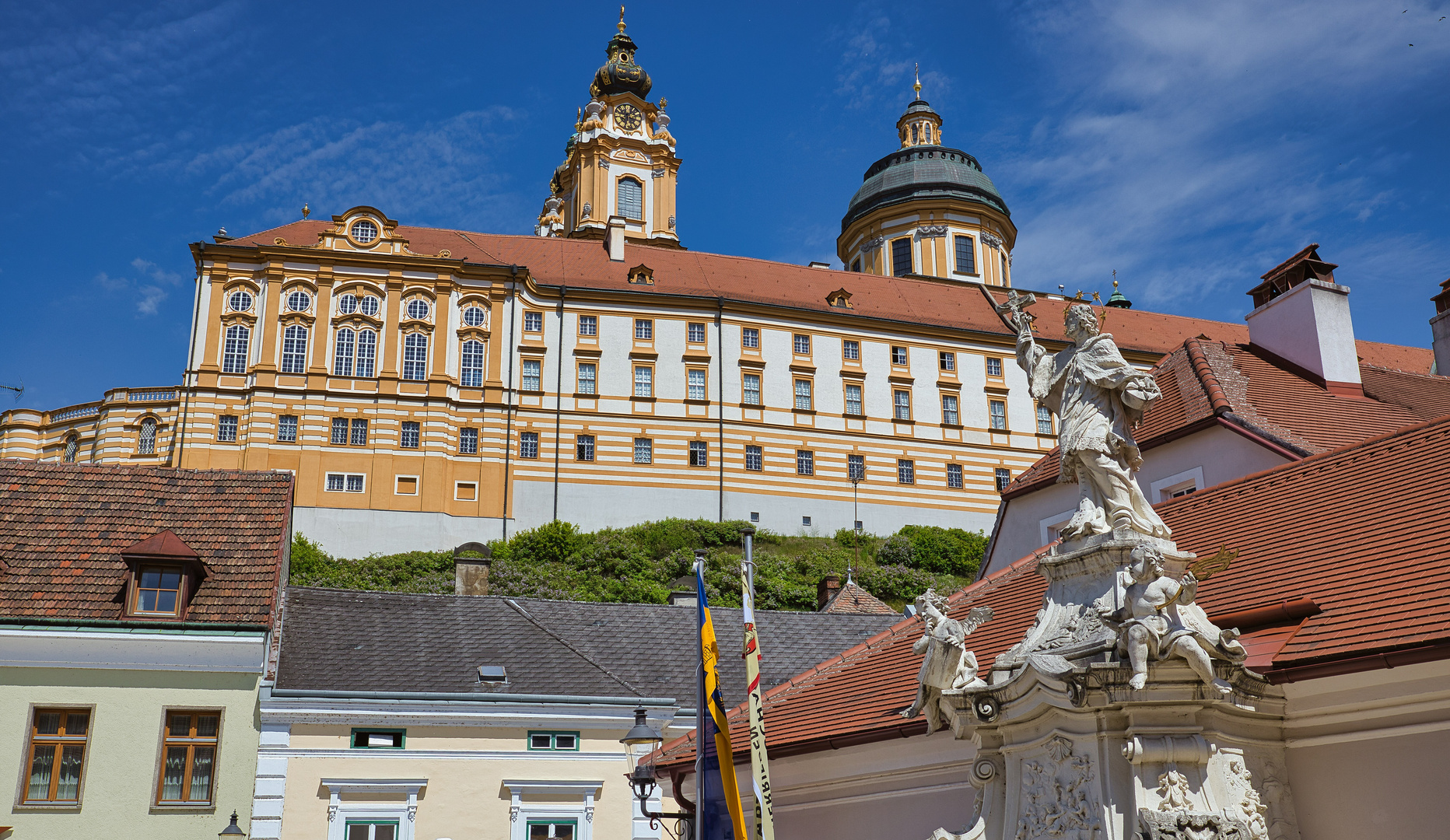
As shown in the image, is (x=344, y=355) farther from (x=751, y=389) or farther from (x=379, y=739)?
(x=379, y=739)

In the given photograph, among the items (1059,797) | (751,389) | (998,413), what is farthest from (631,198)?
(1059,797)

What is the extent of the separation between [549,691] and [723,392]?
44.0 meters

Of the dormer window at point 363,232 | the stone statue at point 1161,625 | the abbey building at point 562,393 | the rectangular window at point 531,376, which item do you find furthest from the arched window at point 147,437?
the stone statue at point 1161,625

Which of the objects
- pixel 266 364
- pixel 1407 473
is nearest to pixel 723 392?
pixel 266 364

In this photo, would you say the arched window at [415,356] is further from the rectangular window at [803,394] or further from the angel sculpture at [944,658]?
the angel sculpture at [944,658]

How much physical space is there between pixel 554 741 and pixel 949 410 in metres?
50.0

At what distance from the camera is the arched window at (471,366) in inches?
2516

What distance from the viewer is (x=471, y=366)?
64000mm

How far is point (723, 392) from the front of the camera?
66.6 metres

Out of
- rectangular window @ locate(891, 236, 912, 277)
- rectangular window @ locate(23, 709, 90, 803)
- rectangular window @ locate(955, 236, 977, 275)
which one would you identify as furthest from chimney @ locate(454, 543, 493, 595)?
rectangular window @ locate(955, 236, 977, 275)

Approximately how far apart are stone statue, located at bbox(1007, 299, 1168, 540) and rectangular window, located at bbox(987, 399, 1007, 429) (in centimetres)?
6163

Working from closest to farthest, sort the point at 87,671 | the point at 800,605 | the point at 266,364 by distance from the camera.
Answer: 1. the point at 87,671
2. the point at 800,605
3. the point at 266,364

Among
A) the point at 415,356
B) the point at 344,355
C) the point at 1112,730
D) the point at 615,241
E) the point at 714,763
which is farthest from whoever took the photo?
the point at 615,241

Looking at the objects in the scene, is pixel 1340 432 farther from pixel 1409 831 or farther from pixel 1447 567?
pixel 1409 831
